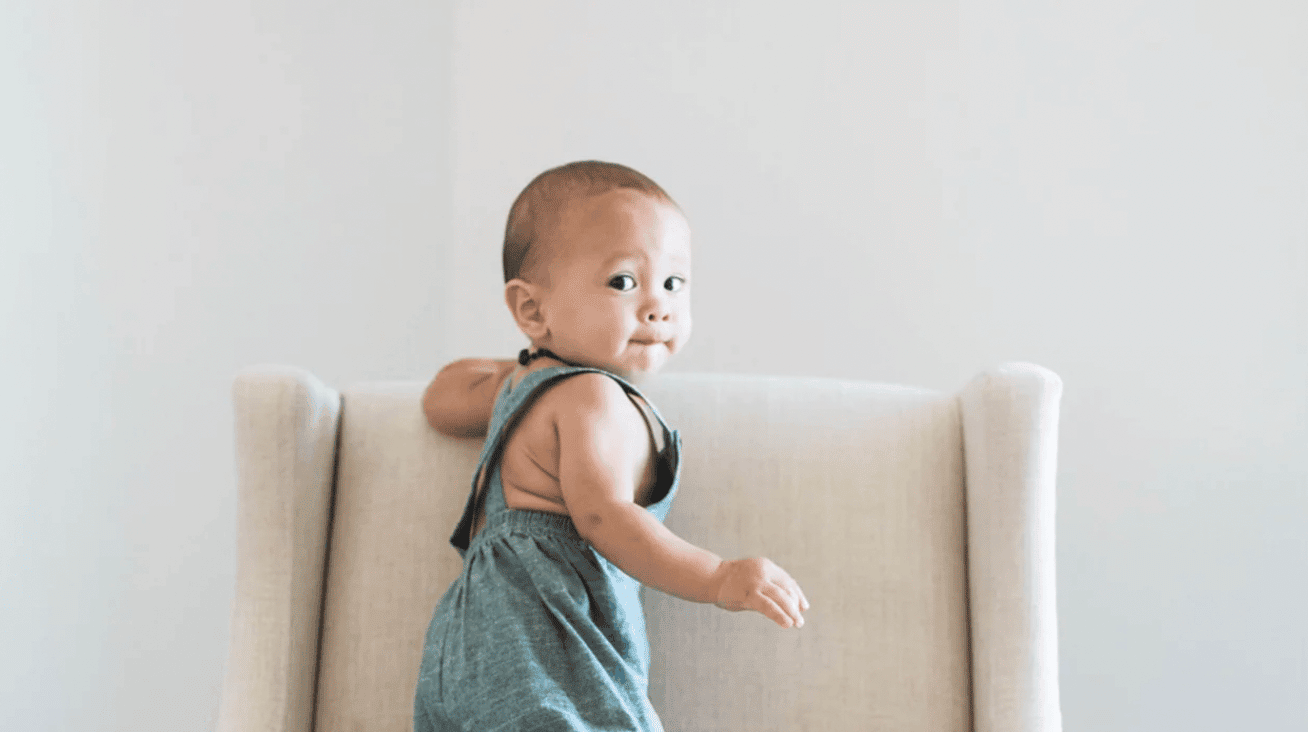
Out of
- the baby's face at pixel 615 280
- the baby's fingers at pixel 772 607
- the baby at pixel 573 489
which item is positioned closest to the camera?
the baby's fingers at pixel 772 607

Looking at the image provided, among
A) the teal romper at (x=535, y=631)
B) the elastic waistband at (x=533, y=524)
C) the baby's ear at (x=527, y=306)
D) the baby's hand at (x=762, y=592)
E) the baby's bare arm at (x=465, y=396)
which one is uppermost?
the baby's ear at (x=527, y=306)

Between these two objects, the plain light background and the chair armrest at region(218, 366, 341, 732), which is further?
the plain light background

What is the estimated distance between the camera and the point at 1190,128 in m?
1.46

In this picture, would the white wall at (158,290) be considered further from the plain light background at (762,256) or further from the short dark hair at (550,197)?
the short dark hair at (550,197)

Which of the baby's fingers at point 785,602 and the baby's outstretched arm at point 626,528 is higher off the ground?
the baby's outstretched arm at point 626,528

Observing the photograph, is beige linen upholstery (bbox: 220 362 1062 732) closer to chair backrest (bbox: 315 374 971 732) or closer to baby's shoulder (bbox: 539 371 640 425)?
chair backrest (bbox: 315 374 971 732)

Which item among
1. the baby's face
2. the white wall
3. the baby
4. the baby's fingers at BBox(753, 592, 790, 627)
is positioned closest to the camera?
the baby's fingers at BBox(753, 592, 790, 627)

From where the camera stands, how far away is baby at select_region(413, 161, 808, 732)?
0.91 metres

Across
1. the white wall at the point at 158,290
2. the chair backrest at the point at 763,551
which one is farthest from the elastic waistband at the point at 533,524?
the white wall at the point at 158,290

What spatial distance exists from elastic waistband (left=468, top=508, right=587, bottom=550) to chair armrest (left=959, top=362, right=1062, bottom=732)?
37cm

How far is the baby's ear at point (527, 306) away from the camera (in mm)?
1051

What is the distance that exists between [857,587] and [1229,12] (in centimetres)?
90

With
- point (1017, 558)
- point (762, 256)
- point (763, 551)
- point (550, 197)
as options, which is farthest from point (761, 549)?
point (762, 256)

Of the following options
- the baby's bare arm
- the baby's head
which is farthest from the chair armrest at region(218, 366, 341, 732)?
the baby's head
